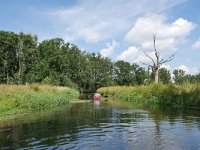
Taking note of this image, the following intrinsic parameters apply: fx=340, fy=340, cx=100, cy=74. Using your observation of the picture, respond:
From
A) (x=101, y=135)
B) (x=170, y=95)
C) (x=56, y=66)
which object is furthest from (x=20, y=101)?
(x=56, y=66)

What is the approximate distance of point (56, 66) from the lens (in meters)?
105

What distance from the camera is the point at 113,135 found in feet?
56.2

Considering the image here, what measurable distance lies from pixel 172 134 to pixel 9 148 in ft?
26.4

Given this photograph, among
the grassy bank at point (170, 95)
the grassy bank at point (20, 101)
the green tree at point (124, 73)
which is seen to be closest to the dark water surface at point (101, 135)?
the grassy bank at point (20, 101)

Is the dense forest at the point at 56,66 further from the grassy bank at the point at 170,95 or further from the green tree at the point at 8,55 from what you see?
the grassy bank at the point at 170,95

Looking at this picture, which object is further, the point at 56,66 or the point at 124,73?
the point at 124,73

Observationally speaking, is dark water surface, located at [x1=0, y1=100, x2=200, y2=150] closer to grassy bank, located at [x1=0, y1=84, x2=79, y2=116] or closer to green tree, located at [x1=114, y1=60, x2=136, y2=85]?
grassy bank, located at [x1=0, y1=84, x2=79, y2=116]

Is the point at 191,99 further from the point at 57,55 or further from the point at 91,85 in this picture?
the point at 91,85

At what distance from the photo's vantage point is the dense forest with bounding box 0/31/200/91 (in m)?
94.4

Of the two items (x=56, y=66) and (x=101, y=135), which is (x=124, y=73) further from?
(x=101, y=135)

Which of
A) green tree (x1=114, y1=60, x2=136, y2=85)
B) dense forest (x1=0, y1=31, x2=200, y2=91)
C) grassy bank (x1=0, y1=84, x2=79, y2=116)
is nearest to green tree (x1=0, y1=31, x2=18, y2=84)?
dense forest (x1=0, y1=31, x2=200, y2=91)

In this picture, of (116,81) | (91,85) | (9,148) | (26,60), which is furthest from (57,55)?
(9,148)

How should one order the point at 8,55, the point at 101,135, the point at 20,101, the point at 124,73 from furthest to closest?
the point at 124,73 < the point at 8,55 < the point at 20,101 < the point at 101,135

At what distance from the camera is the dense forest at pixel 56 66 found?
9438 cm
